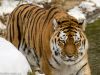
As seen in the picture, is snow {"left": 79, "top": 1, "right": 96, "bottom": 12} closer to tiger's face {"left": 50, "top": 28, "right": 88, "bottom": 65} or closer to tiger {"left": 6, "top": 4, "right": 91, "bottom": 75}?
tiger {"left": 6, "top": 4, "right": 91, "bottom": 75}

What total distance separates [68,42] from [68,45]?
71 mm

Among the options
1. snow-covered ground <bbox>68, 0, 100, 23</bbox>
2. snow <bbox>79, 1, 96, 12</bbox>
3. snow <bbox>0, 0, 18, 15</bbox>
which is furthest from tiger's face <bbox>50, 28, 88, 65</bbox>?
snow <bbox>79, 1, 96, 12</bbox>

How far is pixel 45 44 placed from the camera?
7402 millimetres

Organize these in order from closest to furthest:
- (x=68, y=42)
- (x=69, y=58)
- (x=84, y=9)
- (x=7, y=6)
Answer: (x=69, y=58) → (x=68, y=42) → (x=7, y=6) → (x=84, y=9)

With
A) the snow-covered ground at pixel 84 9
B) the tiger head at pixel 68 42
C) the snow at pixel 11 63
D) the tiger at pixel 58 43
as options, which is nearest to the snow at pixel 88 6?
the snow-covered ground at pixel 84 9

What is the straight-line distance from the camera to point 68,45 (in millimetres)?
6941

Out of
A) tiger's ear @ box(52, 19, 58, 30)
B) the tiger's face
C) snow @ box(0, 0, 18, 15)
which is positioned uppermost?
tiger's ear @ box(52, 19, 58, 30)

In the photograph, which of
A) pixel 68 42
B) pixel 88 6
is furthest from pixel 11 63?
pixel 88 6

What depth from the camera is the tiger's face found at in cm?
689

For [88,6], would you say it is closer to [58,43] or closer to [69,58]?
[58,43]

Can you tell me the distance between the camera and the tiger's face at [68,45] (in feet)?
22.6

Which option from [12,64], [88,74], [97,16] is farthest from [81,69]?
[97,16]

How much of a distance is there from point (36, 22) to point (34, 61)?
2.29ft

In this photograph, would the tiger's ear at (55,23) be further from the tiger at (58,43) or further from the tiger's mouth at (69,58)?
the tiger's mouth at (69,58)
